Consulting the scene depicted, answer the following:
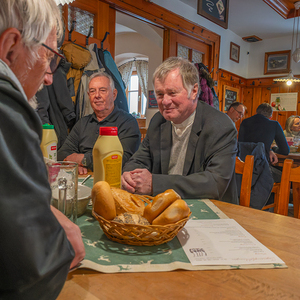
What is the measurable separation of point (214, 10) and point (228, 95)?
3.65 m

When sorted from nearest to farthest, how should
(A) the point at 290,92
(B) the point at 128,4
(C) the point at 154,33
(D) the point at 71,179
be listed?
(D) the point at 71,179 → (B) the point at 128,4 → (C) the point at 154,33 → (A) the point at 290,92

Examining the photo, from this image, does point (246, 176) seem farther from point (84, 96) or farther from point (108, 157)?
point (84, 96)

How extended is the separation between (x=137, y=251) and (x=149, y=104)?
16.8 ft

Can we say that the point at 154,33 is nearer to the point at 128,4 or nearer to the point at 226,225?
the point at 128,4

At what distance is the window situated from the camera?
10221 mm

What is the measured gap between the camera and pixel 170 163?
1.59 m

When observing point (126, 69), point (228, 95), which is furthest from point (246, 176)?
point (126, 69)

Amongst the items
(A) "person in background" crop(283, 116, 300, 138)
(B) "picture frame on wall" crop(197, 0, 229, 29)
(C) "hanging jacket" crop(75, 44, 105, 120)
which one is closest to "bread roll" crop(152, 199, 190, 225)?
(C) "hanging jacket" crop(75, 44, 105, 120)

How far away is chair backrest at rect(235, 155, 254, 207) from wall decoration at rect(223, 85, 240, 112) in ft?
16.5

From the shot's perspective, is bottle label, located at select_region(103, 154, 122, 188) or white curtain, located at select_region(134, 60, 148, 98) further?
white curtain, located at select_region(134, 60, 148, 98)

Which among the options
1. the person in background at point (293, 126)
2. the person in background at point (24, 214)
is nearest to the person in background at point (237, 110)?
the person in background at point (293, 126)

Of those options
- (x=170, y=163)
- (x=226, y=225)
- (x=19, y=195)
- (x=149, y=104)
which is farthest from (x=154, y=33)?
(x=19, y=195)

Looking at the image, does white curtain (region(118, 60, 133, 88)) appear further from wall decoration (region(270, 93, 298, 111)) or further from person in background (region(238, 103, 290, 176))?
person in background (region(238, 103, 290, 176))

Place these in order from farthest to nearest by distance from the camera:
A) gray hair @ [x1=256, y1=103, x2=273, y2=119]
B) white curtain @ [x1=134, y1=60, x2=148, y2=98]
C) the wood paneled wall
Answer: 1. white curtain @ [x1=134, y1=60, x2=148, y2=98]
2. the wood paneled wall
3. gray hair @ [x1=256, y1=103, x2=273, y2=119]
